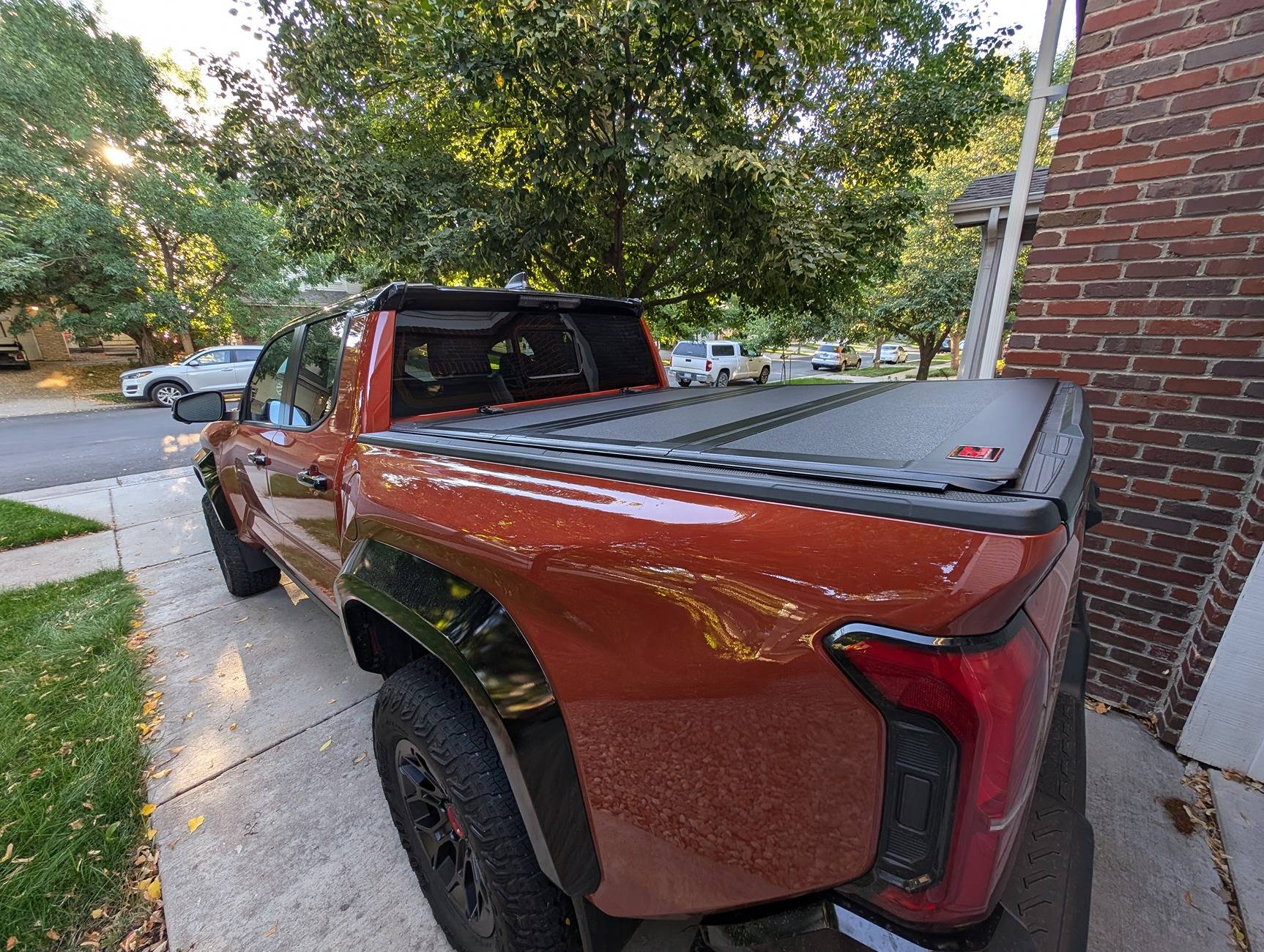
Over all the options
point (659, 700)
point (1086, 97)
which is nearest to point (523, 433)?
point (659, 700)

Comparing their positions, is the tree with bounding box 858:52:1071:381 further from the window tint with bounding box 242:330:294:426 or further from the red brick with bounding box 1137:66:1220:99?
the window tint with bounding box 242:330:294:426

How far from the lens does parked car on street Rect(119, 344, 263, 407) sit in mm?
14344

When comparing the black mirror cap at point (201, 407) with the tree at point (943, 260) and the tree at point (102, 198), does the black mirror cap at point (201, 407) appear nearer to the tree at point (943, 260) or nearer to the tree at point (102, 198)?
the tree at point (102, 198)

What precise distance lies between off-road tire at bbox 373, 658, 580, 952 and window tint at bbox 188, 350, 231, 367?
17.6 m

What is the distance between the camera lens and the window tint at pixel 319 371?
221cm

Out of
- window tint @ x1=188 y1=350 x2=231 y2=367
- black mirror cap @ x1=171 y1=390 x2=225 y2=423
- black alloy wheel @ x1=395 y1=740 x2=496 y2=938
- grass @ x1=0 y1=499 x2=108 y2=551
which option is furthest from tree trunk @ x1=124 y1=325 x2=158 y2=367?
black alloy wheel @ x1=395 y1=740 x2=496 y2=938

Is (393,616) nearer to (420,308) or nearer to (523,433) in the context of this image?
(523,433)

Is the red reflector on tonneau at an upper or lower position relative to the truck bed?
upper

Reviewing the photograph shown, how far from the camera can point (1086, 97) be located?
7.89 ft

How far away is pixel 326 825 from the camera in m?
2.08

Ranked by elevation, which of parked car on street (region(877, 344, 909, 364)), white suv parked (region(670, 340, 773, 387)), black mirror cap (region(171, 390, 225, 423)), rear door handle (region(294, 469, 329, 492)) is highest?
black mirror cap (region(171, 390, 225, 423))

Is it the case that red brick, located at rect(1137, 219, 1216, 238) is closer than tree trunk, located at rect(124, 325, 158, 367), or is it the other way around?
red brick, located at rect(1137, 219, 1216, 238)

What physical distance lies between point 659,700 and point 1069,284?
2925 mm

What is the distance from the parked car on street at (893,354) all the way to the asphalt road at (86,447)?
→ 3904cm
